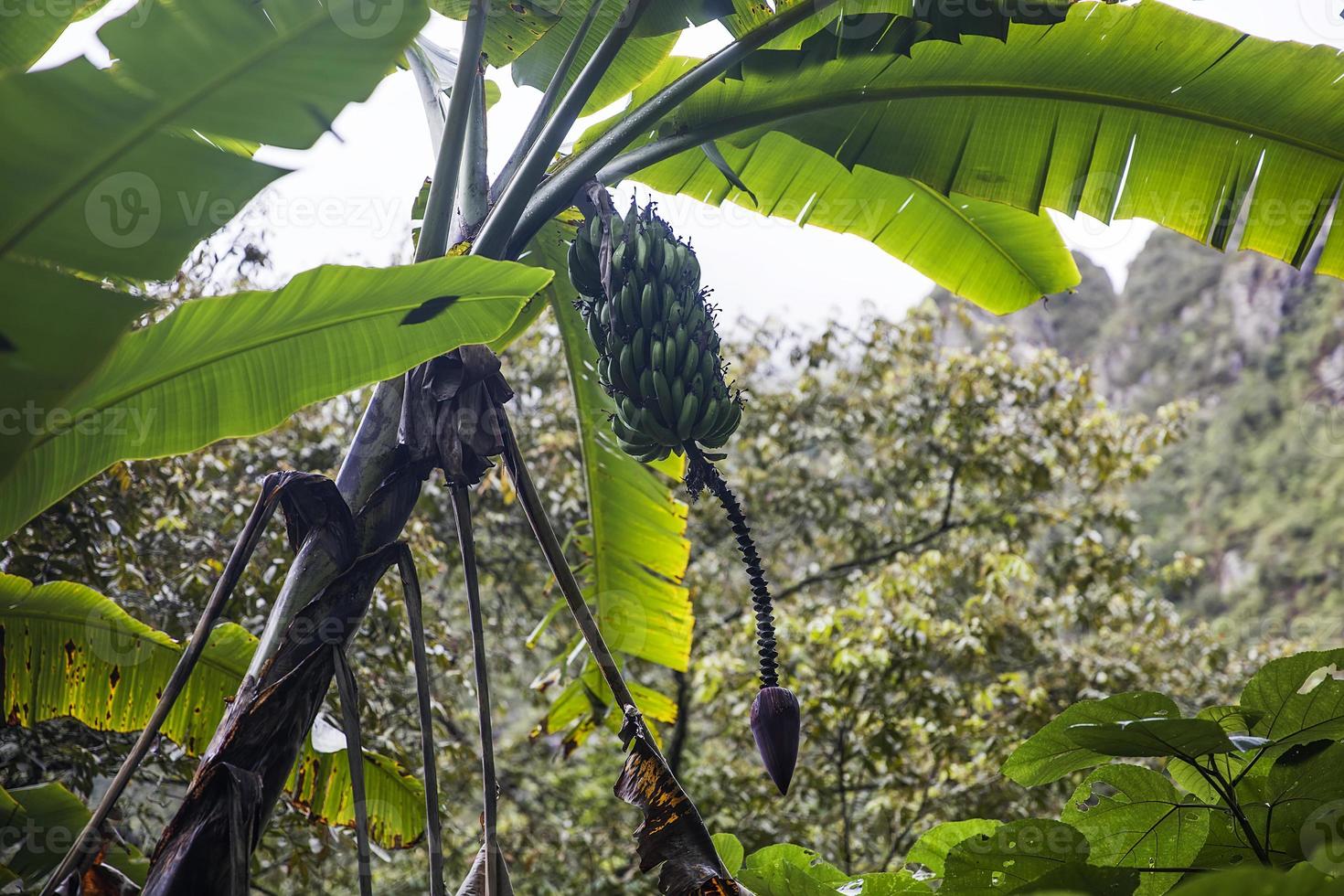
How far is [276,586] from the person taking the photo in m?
2.74

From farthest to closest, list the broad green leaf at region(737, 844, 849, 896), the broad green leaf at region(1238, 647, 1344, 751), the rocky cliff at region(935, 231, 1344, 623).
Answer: the rocky cliff at region(935, 231, 1344, 623) → the broad green leaf at region(737, 844, 849, 896) → the broad green leaf at region(1238, 647, 1344, 751)

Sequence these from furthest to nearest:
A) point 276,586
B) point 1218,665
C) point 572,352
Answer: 1. point 1218,665
2. point 276,586
3. point 572,352

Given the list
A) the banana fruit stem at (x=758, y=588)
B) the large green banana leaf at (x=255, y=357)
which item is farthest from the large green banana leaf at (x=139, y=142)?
the banana fruit stem at (x=758, y=588)

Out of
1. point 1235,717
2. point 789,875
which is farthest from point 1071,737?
point 789,875

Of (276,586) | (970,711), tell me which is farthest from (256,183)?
(970,711)

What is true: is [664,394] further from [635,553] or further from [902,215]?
[902,215]

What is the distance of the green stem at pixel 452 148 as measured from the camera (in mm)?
1210

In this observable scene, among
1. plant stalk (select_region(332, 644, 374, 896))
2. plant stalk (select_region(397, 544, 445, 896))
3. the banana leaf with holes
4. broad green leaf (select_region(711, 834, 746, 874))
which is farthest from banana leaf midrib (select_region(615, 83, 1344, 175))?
broad green leaf (select_region(711, 834, 746, 874))

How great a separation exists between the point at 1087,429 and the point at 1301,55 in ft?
11.4

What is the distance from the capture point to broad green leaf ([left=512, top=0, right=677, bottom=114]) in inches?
67.9

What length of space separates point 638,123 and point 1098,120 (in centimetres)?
86

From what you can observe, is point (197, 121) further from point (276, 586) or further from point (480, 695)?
point (276, 586)

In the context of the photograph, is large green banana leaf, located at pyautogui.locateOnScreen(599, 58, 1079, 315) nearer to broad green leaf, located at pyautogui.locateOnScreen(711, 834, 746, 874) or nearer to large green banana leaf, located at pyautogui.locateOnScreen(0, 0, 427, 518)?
large green banana leaf, located at pyautogui.locateOnScreen(0, 0, 427, 518)

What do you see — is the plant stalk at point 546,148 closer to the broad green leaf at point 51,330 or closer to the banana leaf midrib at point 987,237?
the broad green leaf at point 51,330
